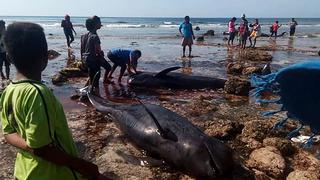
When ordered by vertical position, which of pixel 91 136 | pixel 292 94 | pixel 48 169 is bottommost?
pixel 91 136

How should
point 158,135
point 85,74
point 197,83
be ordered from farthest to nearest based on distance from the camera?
point 85,74 < point 197,83 < point 158,135

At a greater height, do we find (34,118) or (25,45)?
(25,45)

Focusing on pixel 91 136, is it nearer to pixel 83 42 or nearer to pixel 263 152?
pixel 263 152

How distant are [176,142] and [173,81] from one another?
20.1 feet

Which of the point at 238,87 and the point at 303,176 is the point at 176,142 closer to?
the point at 303,176

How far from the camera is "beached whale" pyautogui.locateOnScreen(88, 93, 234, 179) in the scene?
5.13 meters

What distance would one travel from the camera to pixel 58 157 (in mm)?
2588

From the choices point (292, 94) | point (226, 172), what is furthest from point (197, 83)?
point (292, 94)

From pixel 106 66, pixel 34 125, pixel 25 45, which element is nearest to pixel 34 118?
pixel 34 125

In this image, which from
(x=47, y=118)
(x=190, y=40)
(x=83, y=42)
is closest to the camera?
(x=47, y=118)

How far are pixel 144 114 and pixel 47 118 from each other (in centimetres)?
453

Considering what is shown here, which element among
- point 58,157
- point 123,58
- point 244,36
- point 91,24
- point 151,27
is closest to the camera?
point 58,157

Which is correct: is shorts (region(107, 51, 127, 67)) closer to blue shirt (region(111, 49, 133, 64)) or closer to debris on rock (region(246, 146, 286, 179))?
blue shirt (region(111, 49, 133, 64))

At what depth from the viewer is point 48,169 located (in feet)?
8.68
